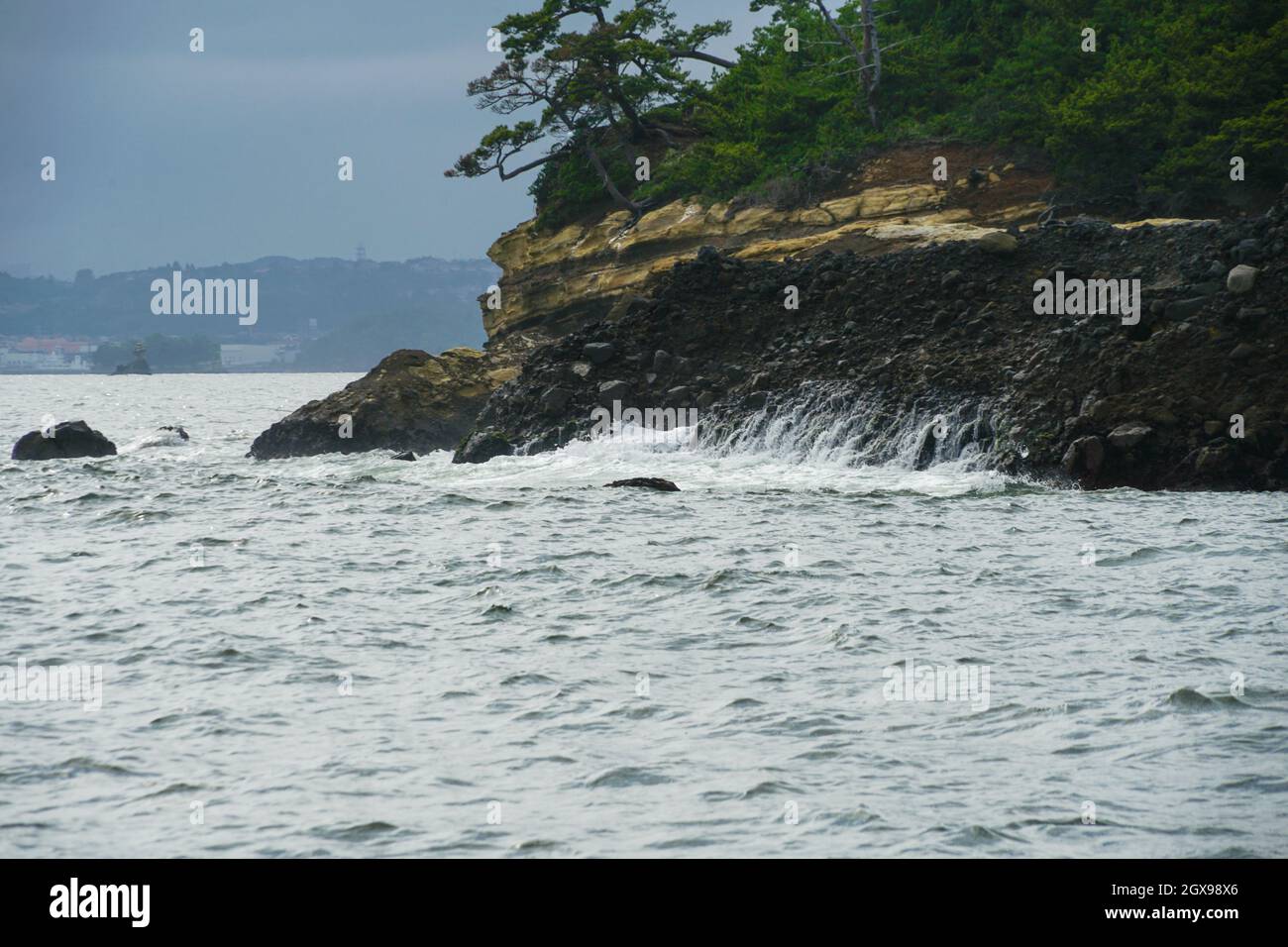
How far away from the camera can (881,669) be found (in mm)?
11617

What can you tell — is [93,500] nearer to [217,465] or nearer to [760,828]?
[217,465]

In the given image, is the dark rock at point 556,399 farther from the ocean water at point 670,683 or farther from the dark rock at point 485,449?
the ocean water at point 670,683

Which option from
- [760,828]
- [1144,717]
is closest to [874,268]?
[1144,717]

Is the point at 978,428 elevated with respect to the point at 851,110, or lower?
lower

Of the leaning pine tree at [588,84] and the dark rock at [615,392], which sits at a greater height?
the leaning pine tree at [588,84]

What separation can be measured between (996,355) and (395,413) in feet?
64.3

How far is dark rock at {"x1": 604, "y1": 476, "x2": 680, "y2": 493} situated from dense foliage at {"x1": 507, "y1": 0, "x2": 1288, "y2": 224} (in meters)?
17.7

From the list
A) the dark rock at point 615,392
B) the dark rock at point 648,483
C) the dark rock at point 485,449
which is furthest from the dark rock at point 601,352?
the dark rock at point 648,483

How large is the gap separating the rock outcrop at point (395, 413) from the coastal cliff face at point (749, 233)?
550cm

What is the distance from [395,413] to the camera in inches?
1608

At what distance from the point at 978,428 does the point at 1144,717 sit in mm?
16123

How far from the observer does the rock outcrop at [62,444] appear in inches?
1561

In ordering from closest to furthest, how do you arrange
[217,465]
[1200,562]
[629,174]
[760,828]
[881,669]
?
[760,828]
[881,669]
[1200,562]
[217,465]
[629,174]

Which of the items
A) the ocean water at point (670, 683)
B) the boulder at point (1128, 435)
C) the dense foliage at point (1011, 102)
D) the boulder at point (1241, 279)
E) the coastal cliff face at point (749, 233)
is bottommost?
the ocean water at point (670, 683)
